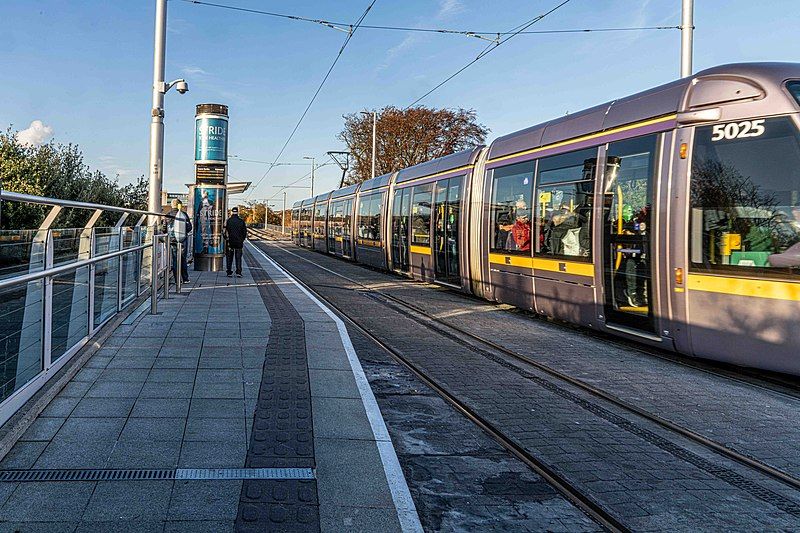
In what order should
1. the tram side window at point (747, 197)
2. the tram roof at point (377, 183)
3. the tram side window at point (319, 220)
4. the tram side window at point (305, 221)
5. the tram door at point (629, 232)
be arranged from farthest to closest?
the tram side window at point (305, 221)
the tram side window at point (319, 220)
the tram roof at point (377, 183)
the tram door at point (629, 232)
the tram side window at point (747, 197)

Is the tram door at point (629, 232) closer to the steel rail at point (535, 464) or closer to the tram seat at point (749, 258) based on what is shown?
the tram seat at point (749, 258)

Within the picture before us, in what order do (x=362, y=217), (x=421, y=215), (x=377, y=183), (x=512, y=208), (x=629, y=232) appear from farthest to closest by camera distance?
(x=362, y=217), (x=377, y=183), (x=421, y=215), (x=512, y=208), (x=629, y=232)

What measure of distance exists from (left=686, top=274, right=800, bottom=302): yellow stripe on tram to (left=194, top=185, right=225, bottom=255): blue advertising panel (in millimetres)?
14829

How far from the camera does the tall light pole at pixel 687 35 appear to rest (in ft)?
42.6

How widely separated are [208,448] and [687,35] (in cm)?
1228

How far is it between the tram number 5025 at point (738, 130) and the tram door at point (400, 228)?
12.1 m

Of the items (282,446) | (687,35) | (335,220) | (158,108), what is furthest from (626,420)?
(335,220)

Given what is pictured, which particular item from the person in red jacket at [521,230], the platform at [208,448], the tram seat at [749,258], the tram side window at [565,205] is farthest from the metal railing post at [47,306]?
the person in red jacket at [521,230]

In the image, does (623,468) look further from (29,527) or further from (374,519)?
(29,527)

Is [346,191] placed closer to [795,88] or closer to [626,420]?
[795,88]

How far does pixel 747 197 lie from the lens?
7.05 meters

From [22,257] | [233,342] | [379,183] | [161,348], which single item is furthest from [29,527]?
[379,183]

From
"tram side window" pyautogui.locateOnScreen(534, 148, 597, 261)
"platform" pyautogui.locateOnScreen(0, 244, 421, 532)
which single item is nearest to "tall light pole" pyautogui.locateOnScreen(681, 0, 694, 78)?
"tram side window" pyautogui.locateOnScreen(534, 148, 597, 261)

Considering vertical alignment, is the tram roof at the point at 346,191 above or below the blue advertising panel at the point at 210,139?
below
